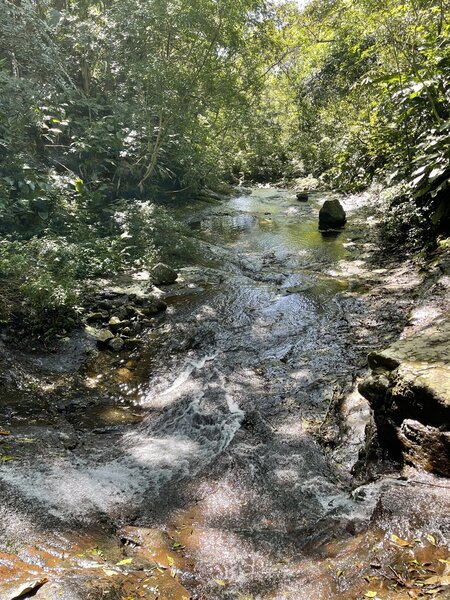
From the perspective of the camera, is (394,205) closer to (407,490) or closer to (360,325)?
(360,325)

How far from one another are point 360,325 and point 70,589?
495 centimetres

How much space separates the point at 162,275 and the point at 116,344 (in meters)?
2.45

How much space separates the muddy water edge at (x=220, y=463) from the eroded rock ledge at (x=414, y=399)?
18 centimetres

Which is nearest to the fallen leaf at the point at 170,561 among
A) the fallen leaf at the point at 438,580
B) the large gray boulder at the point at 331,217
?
the fallen leaf at the point at 438,580

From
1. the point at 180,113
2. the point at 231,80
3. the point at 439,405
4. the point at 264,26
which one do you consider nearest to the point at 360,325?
the point at 439,405

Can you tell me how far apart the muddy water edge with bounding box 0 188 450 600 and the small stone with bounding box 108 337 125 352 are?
0.36ft

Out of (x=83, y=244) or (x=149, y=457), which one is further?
(x=83, y=244)

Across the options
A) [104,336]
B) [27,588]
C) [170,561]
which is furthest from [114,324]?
[27,588]

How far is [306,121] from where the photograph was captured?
2378cm

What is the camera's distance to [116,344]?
5.93 m

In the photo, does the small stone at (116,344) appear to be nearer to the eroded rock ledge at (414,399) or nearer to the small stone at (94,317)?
the small stone at (94,317)

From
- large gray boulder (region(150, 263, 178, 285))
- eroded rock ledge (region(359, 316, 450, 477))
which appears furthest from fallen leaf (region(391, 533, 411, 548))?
large gray boulder (region(150, 263, 178, 285))

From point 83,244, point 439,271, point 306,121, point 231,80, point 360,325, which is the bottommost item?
point 360,325

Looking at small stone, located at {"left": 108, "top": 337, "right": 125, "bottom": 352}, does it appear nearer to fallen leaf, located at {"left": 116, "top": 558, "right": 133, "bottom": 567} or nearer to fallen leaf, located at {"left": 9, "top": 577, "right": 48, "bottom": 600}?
fallen leaf, located at {"left": 116, "top": 558, "right": 133, "bottom": 567}
